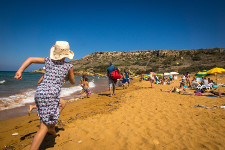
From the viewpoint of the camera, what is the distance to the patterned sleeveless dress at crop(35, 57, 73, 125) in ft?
5.46

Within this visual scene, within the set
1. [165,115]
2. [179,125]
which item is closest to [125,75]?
[165,115]

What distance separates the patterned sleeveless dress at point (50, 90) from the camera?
1.66m

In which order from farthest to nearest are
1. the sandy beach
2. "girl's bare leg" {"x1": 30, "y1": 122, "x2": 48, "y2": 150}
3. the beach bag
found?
1. the beach bag
2. the sandy beach
3. "girl's bare leg" {"x1": 30, "y1": 122, "x2": 48, "y2": 150}

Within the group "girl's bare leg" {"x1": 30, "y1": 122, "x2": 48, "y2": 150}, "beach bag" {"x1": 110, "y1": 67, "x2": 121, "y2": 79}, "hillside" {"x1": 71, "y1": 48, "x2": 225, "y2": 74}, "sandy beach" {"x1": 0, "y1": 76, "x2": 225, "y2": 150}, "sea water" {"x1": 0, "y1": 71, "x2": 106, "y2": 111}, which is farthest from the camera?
"hillside" {"x1": 71, "y1": 48, "x2": 225, "y2": 74}

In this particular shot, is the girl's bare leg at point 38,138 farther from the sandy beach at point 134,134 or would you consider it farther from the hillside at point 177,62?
the hillside at point 177,62

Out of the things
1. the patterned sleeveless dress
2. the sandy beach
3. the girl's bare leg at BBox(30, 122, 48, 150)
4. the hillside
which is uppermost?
the hillside

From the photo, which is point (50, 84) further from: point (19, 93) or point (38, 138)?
point (19, 93)

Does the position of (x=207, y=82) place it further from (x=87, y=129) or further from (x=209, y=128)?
(x=87, y=129)

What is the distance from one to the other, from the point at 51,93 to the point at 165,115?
10.3 ft

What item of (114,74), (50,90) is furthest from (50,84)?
(114,74)

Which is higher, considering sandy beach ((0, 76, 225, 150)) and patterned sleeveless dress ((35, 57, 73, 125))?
patterned sleeveless dress ((35, 57, 73, 125))

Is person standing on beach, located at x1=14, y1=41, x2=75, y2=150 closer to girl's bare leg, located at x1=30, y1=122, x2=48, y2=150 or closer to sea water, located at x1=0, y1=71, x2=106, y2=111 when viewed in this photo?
girl's bare leg, located at x1=30, y1=122, x2=48, y2=150

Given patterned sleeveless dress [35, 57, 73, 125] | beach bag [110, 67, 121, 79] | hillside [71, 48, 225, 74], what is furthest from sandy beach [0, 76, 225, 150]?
hillside [71, 48, 225, 74]

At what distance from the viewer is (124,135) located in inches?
96.4
